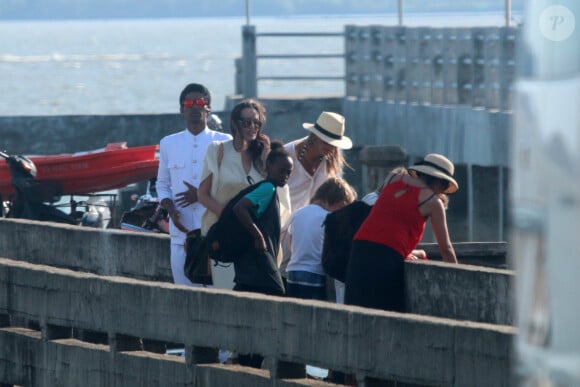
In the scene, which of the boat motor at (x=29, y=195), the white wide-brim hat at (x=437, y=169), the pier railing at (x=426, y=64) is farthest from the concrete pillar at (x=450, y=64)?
the white wide-brim hat at (x=437, y=169)

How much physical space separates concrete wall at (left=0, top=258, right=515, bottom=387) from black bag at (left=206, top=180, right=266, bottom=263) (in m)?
0.49

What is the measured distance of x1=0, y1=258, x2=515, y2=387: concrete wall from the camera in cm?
763

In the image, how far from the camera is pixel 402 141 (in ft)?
92.4

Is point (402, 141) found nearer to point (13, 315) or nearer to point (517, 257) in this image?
point (13, 315)

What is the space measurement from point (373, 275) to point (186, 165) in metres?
2.12

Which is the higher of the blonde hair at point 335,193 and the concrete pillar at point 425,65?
the concrete pillar at point 425,65

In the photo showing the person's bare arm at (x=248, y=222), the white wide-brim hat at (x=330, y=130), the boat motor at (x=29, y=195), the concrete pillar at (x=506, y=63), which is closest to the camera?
the person's bare arm at (x=248, y=222)

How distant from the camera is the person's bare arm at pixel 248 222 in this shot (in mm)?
9781

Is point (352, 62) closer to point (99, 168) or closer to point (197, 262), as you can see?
point (99, 168)

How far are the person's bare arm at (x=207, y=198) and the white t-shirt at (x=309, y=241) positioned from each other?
45 centimetres

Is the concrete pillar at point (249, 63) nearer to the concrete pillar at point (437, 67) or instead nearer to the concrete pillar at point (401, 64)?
the concrete pillar at point (401, 64)

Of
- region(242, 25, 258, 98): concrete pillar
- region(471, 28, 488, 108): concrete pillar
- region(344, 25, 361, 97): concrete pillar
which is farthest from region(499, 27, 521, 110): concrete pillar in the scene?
region(242, 25, 258, 98): concrete pillar

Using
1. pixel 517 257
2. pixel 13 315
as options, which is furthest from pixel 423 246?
pixel 517 257

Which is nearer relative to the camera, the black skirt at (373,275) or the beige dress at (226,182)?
the black skirt at (373,275)
